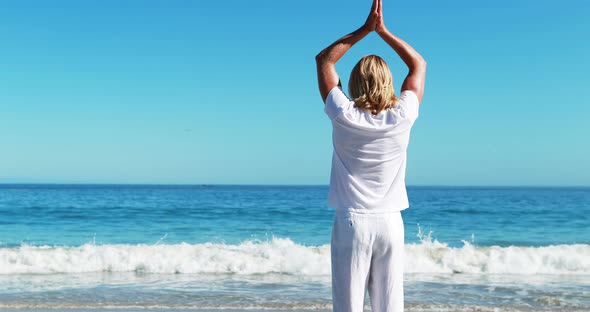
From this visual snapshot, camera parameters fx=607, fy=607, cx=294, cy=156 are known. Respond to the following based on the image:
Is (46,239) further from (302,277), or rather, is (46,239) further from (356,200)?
(356,200)

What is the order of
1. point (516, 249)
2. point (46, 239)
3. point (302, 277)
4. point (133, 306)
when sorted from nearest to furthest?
1. point (133, 306)
2. point (302, 277)
3. point (516, 249)
4. point (46, 239)

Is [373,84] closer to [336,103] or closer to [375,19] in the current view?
[336,103]

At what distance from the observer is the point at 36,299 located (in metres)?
Result: 8.02

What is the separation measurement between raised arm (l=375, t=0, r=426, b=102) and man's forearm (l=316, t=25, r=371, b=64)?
0.26ft

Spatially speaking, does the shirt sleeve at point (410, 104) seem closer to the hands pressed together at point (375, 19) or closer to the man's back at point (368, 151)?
the man's back at point (368, 151)

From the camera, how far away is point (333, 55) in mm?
2764

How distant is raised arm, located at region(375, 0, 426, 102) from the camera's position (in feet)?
9.28

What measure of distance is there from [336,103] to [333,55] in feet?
0.84

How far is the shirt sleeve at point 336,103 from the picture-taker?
264cm

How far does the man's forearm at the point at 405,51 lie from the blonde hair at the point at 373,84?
24cm

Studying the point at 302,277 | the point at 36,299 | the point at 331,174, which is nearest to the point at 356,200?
the point at 331,174

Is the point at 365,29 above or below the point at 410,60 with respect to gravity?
above

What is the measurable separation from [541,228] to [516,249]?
442 inches

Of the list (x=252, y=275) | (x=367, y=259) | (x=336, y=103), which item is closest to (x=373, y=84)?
(x=336, y=103)
